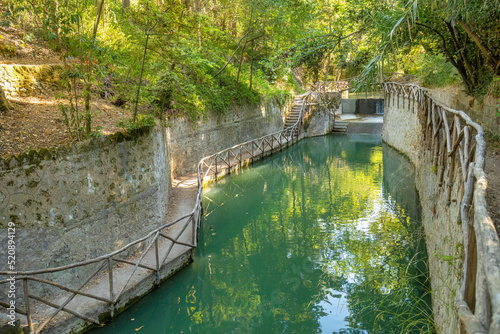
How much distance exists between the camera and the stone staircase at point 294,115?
2468cm

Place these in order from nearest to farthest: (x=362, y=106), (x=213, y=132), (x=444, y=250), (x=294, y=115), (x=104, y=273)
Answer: (x=444, y=250), (x=104, y=273), (x=213, y=132), (x=294, y=115), (x=362, y=106)

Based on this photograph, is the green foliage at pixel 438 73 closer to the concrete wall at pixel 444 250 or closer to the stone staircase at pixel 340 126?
the concrete wall at pixel 444 250

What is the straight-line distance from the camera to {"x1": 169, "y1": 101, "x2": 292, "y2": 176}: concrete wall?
13.2 meters

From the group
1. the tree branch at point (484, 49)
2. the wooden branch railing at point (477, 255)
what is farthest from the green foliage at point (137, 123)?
the tree branch at point (484, 49)

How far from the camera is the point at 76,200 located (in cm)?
587

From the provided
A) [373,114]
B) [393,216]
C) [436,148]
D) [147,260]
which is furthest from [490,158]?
[373,114]

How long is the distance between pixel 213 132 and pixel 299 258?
8.88 m

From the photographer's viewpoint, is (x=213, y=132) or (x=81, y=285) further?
(x=213, y=132)

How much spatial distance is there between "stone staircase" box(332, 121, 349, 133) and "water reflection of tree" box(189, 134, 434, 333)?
1323 centimetres

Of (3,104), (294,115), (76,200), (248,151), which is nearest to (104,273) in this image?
(76,200)

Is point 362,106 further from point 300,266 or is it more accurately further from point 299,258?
point 300,266

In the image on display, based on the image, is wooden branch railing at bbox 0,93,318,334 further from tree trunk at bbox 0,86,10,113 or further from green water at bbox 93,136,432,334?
tree trunk at bbox 0,86,10,113

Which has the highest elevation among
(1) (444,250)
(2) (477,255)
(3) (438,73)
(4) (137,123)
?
(3) (438,73)

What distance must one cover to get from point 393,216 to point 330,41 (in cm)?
528
